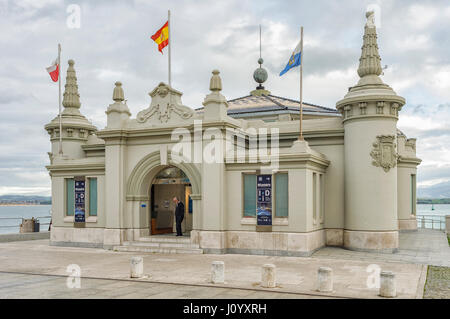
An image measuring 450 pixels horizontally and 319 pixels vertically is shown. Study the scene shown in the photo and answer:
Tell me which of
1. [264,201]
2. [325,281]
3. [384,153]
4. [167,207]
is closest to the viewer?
[325,281]

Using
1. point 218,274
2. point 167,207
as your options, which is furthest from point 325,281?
point 167,207

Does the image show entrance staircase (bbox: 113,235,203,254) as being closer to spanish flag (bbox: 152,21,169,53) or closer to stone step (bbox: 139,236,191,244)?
stone step (bbox: 139,236,191,244)

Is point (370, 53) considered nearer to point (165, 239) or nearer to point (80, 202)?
point (165, 239)

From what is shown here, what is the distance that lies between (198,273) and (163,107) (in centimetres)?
976

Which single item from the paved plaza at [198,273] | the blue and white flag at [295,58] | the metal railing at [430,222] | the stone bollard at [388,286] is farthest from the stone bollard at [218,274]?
the metal railing at [430,222]

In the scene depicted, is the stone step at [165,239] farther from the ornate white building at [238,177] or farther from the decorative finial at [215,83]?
the decorative finial at [215,83]

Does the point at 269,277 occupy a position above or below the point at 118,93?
below

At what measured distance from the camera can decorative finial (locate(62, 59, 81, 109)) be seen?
29031mm

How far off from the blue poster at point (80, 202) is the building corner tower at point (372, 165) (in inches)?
530

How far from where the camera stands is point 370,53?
2267 centimetres

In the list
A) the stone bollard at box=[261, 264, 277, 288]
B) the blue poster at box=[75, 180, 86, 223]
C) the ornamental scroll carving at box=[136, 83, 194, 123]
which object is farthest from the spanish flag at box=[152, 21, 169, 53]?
the stone bollard at box=[261, 264, 277, 288]

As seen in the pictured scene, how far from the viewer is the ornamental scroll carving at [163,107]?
73.4 feet

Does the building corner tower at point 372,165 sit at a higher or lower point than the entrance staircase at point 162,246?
higher
